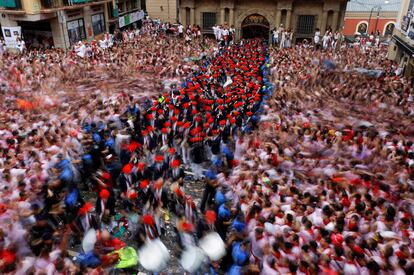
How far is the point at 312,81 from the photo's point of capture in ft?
47.3

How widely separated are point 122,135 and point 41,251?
4382 millimetres

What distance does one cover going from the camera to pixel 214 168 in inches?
342

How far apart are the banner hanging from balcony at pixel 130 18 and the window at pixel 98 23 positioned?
2172 millimetres

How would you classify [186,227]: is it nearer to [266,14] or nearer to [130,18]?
[266,14]

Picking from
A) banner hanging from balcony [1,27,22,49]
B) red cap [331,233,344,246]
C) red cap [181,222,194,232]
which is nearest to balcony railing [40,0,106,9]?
banner hanging from balcony [1,27,22,49]

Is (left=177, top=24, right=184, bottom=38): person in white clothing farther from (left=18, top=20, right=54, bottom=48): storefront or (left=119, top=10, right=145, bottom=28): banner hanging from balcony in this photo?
(left=18, top=20, right=54, bottom=48): storefront

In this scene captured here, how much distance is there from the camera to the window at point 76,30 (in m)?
23.9

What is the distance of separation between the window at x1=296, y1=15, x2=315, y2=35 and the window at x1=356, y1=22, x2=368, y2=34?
19942 millimetres

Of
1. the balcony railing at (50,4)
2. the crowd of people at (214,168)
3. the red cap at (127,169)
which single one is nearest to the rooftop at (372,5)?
the crowd of people at (214,168)

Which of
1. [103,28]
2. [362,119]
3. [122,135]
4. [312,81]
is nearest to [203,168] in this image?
[122,135]

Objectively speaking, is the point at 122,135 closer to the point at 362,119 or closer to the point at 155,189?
the point at 155,189

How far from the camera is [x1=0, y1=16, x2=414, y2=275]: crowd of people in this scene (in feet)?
18.8

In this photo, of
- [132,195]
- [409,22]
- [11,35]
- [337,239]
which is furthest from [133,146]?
[11,35]

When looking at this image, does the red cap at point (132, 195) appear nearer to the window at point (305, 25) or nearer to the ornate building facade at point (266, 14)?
the ornate building facade at point (266, 14)
